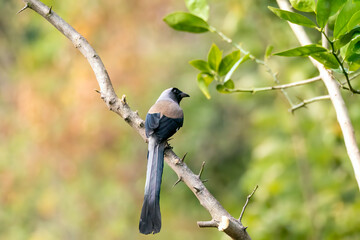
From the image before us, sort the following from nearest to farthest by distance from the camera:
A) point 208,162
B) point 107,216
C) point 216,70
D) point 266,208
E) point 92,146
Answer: point 216,70
point 266,208
point 208,162
point 92,146
point 107,216

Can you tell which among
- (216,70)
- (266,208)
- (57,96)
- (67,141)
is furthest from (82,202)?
(216,70)

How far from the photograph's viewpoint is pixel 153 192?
6.91ft

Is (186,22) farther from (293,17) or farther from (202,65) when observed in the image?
(293,17)

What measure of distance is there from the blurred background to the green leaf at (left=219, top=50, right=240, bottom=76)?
5.28ft

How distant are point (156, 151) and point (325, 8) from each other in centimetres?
113

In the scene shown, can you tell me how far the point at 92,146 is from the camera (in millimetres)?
7902

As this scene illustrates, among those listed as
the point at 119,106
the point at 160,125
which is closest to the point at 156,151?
the point at 160,125

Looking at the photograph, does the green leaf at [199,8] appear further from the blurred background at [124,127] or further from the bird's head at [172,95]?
the blurred background at [124,127]

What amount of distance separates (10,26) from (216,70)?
9.31 metres

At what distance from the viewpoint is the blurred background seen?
150 inches

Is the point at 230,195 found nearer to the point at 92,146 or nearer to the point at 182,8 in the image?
the point at 92,146

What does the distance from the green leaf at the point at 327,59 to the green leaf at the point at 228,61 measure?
1.71 ft

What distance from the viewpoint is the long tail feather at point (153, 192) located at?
1.99 meters

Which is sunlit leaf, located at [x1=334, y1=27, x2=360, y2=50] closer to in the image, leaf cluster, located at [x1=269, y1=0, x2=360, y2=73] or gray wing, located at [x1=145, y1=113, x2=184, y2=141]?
leaf cluster, located at [x1=269, y1=0, x2=360, y2=73]
